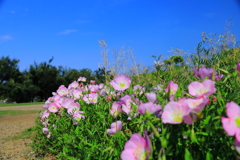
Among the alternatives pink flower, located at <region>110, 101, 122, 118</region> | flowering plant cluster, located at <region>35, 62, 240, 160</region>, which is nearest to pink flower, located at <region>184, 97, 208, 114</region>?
flowering plant cluster, located at <region>35, 62, 240, 160</region>

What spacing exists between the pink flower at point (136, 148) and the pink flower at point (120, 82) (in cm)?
66

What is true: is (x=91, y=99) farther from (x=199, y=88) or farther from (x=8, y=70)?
(x=8, y=70)

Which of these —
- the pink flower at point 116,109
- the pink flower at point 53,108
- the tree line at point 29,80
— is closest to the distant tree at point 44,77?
the tree line at point 29,80

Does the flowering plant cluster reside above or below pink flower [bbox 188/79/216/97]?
below

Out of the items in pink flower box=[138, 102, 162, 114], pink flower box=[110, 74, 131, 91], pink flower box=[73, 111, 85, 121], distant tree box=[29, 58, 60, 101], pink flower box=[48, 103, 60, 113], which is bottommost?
pink flower box=[73, 111, 85, 121]

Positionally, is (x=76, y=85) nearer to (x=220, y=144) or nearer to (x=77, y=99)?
(x=77, y=99)

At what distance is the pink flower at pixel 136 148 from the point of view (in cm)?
86

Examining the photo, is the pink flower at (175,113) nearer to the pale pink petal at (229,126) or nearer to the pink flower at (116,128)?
the pale pink petal at (229,126)

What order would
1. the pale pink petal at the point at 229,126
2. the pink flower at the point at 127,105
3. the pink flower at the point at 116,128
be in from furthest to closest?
the pink flower at the point at 127,105, the pink flower at the point at 116,128, the pale pink petal at the point at 229,126

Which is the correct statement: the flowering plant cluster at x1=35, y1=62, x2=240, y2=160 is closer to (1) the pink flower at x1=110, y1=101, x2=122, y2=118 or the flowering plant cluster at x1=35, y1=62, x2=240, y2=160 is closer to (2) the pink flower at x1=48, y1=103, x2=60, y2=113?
(1) the pink flower at x1=110, y1=101, x2=122, y2=118

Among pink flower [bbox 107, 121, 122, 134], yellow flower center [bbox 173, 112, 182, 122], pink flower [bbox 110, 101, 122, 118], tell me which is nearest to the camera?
yellow flower center [bbox 173, 112, 182, 122]

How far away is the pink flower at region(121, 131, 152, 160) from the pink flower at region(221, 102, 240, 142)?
29cm

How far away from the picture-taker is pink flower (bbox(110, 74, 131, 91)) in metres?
1.50

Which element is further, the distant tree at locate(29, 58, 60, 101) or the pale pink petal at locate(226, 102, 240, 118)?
the distant tree at locate(29, 58, 60, 101)
